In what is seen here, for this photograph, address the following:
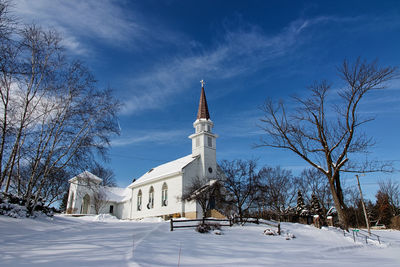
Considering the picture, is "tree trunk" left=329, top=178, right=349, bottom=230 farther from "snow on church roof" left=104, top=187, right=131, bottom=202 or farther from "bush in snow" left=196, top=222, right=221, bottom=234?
"snow on church roof" left=104, top=187, right=131, bottom=202

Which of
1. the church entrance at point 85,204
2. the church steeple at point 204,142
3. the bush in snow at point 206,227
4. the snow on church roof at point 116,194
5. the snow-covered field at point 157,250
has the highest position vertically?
the church steeple at point 204,142

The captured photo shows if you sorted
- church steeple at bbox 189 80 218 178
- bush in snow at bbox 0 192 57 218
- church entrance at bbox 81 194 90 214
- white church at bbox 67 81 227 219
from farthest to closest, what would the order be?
church entrance at bbox 81 194 90 214 < church steeple at bbox 189 80 218 178 < white church at bbox 67 81 227 219 < bush in snow at bbox 0 192 57 218

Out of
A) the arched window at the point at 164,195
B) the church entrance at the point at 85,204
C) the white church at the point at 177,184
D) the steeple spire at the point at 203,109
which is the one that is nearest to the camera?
the white church at the point at 177,184

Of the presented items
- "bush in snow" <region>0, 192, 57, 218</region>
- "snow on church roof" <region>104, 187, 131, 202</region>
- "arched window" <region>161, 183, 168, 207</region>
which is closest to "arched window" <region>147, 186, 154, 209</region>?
"arched window" <region>161, 183, 168, 207</region>

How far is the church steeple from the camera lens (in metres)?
32.6

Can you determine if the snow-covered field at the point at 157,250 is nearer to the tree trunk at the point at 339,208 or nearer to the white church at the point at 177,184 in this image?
the tree trunk at the point at 339,208

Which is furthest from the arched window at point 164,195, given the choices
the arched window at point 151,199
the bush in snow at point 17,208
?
the bush in snow at point 17,208

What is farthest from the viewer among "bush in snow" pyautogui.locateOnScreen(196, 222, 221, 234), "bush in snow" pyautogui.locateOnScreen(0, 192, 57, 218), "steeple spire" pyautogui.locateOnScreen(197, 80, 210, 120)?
"steeple spire" pyautogui.locateOnScreen(197, 80, 210, 120)

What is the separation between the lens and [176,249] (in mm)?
10578

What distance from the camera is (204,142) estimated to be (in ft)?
108

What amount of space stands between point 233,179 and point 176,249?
37.4 feet

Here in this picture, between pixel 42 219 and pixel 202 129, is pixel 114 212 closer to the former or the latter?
pixel 202 129

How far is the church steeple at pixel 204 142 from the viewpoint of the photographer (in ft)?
107

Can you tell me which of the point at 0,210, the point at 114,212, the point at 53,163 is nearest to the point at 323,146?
the point at 53,163
